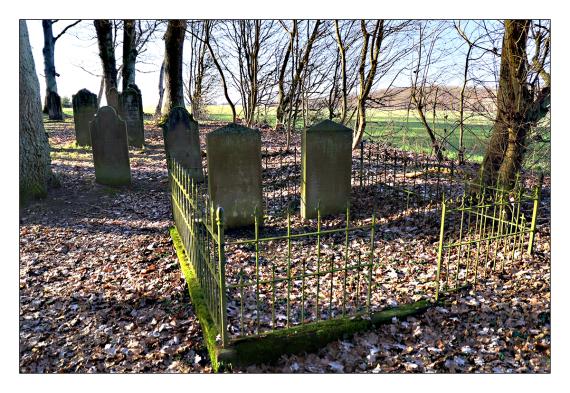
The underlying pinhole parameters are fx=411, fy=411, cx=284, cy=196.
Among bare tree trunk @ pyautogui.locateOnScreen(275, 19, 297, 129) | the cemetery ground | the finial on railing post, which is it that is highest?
bare tree trunk @ pyautogui.locateOnScreen(275, 19, 297, 129)

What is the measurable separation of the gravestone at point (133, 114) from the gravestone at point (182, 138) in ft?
17.9

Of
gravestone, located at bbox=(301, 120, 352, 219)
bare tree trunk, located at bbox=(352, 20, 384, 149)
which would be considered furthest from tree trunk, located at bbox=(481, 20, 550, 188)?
bare tree trunk, located at bbox=(352, 20, 384, 149)

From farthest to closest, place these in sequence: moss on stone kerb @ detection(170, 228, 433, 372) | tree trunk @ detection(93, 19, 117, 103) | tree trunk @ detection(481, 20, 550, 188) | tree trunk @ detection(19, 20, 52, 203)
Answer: tree trunk @ detection(93, 19, 117, 103) → tree trunk @ detection(19, 20, 52, 203) → tree trunk @ detection(481, 20, 550, 188) → moss on stone kerb @ detection(170, 228, 433, 372)

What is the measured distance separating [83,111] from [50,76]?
9483mm

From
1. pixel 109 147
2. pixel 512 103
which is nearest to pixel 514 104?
pixel 512 103

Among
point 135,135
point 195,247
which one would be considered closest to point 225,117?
point 135,135

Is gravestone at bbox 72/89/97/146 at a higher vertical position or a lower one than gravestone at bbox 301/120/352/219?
higher

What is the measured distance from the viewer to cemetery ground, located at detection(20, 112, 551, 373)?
11.7ft

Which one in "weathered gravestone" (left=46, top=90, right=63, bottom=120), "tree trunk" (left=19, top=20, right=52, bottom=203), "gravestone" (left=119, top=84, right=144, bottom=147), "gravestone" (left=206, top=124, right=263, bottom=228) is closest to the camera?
"gravestone" (left=206, top=124, right=263, bottom=228)

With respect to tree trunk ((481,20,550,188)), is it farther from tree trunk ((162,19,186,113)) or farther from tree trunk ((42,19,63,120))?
tree trunk ((42,19,63,120))

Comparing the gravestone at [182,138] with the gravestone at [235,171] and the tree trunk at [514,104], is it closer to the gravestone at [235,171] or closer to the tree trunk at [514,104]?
the gravestone at [235,171]

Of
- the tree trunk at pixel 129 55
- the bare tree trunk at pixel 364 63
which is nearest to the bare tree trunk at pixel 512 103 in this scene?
the bare tree trunk at pixel 364 63

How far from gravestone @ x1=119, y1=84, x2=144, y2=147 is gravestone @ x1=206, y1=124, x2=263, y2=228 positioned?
824 centimetres

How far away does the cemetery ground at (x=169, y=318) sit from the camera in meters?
3.56
